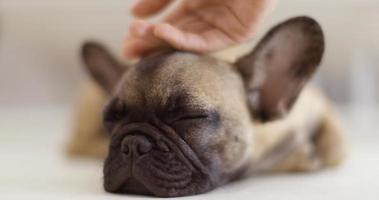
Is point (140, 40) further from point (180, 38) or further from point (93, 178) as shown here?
point (93, 178)

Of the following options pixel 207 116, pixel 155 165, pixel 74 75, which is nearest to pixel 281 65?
pixel 207 116

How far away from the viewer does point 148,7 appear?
1.64 m

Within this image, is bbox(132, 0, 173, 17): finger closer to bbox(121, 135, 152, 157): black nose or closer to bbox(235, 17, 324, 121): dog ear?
bbox(235, 17, 324, 121): dog ear

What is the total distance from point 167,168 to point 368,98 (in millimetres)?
1834

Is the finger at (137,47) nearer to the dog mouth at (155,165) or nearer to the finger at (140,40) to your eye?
the finger at (140,40)

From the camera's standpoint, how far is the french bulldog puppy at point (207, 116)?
1.27m

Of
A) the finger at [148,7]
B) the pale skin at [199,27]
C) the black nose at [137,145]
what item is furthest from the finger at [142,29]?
the black nose at [137,145]

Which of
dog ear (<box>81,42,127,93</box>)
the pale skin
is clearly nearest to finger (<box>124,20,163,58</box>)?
the pale skin

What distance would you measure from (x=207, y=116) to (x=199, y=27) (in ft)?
1.10

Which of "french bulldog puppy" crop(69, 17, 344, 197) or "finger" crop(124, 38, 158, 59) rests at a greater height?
"finger" crop(124, 38, 158, 59)

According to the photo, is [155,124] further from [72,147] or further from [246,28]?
[72,147]

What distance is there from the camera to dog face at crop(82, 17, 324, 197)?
4.14ft

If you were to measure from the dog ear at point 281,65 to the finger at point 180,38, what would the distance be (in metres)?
0.12

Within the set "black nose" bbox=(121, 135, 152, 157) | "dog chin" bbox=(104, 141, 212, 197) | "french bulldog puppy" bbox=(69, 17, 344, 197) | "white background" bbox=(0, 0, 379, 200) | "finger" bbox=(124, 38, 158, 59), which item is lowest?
"dog chin" bbox=(104, 141, 212, 197)
